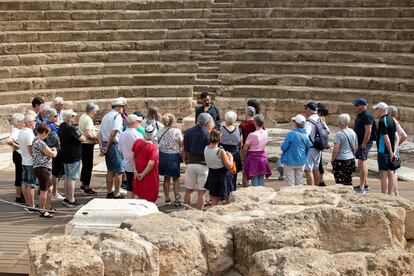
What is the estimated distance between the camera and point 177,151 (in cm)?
1074

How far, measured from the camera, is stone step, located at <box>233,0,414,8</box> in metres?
19.2

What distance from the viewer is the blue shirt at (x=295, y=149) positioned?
421 inches

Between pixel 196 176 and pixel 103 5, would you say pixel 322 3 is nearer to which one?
pixel 103 5

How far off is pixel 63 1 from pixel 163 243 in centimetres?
1550

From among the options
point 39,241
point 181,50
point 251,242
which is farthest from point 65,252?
point 181,50

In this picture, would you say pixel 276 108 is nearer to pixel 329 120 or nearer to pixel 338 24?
pixel 329 120

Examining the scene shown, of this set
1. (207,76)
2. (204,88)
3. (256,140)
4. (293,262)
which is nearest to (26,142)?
(256,140)

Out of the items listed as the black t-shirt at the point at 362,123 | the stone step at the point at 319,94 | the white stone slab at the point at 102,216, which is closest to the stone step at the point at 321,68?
the stone step at the point at 319,94

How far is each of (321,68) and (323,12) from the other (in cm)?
180

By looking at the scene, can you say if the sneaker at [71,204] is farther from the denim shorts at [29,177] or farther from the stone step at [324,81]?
the stone step at [324,81]

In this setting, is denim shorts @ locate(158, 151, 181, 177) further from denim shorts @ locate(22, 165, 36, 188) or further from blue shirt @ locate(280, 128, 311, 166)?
denim shorts @ locate(22, 165, 36, 188)

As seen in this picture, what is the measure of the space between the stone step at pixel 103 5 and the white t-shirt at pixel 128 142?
1055cm

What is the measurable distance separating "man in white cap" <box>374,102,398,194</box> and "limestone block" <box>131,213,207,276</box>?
17.8 ft

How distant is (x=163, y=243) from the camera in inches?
226
